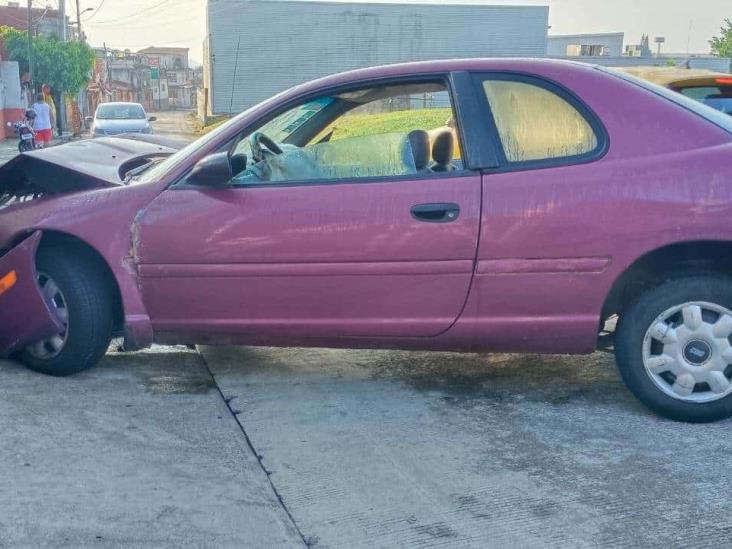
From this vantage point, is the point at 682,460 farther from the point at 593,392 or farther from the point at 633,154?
the point at 633,154

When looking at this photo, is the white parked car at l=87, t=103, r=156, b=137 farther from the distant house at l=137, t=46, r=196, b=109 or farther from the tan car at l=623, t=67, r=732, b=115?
Answer: the distant house at l=137, t=46, r=196, b=109

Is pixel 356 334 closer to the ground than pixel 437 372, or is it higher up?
higher up

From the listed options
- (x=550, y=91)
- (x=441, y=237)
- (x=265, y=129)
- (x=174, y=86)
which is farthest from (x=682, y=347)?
(x=174, y=86)

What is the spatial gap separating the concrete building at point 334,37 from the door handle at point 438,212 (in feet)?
143

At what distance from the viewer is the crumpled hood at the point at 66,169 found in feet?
16.0

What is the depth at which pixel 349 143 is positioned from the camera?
15.0ft

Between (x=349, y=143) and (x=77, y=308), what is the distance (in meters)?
1.58

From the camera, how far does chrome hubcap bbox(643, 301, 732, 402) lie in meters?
4.17

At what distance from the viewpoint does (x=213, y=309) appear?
4.54 metres

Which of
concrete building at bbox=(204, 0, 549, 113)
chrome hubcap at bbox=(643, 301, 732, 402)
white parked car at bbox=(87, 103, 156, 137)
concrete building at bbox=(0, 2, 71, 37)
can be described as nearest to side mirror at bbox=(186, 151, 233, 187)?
chrome hubcap at bbox=(643, 301, 732, 402)

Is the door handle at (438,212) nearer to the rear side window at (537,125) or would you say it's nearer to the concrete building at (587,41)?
the rear side window at (537,125)

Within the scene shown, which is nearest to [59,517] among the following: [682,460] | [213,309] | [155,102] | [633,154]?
[213,309]

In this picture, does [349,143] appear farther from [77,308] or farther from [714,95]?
[714,95]

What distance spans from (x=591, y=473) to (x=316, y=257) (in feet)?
5.06
